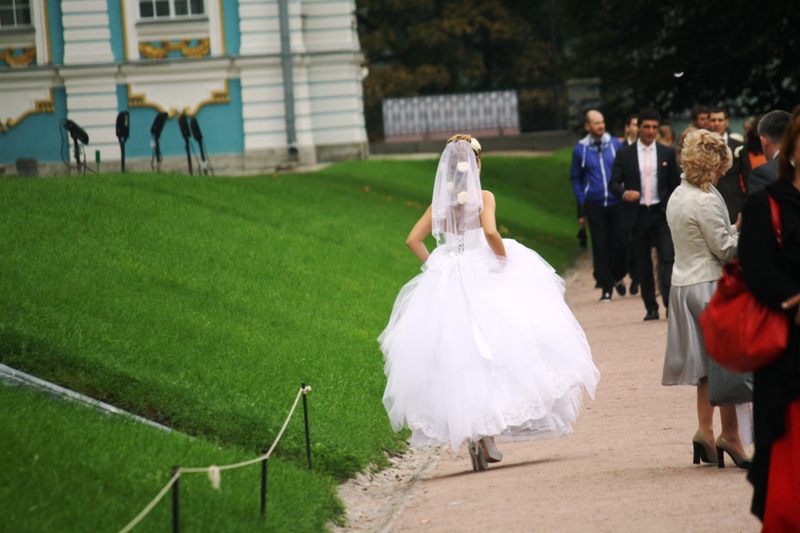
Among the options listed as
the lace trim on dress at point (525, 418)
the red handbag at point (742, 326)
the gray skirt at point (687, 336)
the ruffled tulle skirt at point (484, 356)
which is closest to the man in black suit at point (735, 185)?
the ruffled tulle skirt at point (484, 356)

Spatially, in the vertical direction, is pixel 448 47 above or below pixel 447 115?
above

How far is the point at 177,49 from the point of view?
28.7 metres

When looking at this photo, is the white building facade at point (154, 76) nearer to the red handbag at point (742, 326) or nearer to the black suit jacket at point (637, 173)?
the black suit jacket at point (637, 173)

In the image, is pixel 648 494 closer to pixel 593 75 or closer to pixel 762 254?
pixel 762 254

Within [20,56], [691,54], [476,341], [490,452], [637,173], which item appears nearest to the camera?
[476,341]

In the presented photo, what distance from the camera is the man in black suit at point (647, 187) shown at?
523 inches

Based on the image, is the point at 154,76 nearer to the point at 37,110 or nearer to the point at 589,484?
the point at 37,110

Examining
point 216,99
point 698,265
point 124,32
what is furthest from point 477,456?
point 124,32

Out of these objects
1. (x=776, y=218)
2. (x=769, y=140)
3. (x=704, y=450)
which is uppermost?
(x=769, y=140)

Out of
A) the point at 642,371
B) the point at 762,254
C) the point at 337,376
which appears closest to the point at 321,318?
the point at 337,376

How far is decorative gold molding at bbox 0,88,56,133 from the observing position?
28750mm

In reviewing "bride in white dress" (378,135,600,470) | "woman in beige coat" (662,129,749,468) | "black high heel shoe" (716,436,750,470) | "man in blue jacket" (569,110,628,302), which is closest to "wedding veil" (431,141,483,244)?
"bride in white dress" (378,135,600,470)

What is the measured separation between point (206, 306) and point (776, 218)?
274 inches

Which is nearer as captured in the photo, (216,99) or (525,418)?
(525,418)
